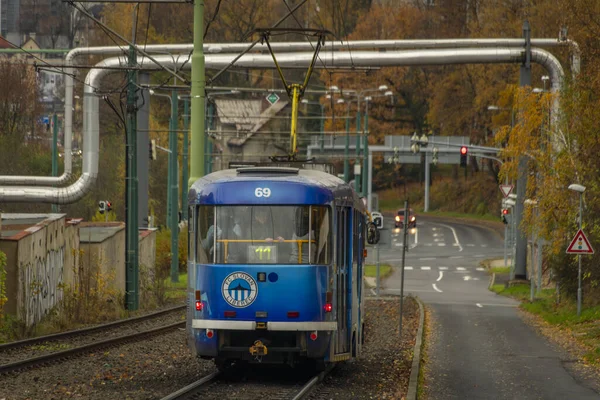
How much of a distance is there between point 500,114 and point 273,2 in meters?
22.6

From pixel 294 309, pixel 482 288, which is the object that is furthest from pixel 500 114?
pixel 294 309

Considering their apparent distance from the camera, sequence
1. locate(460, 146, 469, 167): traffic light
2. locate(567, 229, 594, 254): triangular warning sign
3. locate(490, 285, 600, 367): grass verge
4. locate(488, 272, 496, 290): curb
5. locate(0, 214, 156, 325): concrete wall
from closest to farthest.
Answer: locate(490, 285, 600, 367): grass verge → locate(0, 214, 156, 325): concrete wall → locate(567, 229, 594, 254): triangular warning sign → locate(460, 146, 469, 167): traffic light → locate(488, 272, 496, 290): curb

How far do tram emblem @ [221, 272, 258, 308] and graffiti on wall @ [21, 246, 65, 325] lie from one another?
35.3 feet

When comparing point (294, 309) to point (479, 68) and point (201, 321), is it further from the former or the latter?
point (479, 68)

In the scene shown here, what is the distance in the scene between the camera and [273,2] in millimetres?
94625

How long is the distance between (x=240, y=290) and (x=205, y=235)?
37.3 inches

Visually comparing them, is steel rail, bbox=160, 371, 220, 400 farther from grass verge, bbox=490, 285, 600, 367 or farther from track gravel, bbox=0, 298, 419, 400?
grass verge, bbox=490, 285, 600, 367

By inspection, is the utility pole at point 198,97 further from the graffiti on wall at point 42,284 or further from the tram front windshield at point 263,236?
the tram front windshield at point 263,236

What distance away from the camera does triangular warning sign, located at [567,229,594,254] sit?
30000 mm

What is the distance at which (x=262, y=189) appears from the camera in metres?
16.0

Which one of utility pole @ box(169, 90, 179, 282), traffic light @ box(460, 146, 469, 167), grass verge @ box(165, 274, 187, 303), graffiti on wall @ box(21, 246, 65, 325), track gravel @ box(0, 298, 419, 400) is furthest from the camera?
traffic light @ box(460, 146, 469, 167)

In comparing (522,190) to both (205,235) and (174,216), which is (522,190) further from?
(205,235)

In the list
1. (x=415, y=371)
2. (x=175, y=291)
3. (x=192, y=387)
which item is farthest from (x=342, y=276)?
(x=175, y=291)

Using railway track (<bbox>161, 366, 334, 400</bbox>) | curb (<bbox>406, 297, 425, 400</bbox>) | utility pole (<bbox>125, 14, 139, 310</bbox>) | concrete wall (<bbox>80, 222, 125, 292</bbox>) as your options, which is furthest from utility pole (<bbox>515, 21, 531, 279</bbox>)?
railway track (<bbox>161, 366, 334, 400</bbox>)
